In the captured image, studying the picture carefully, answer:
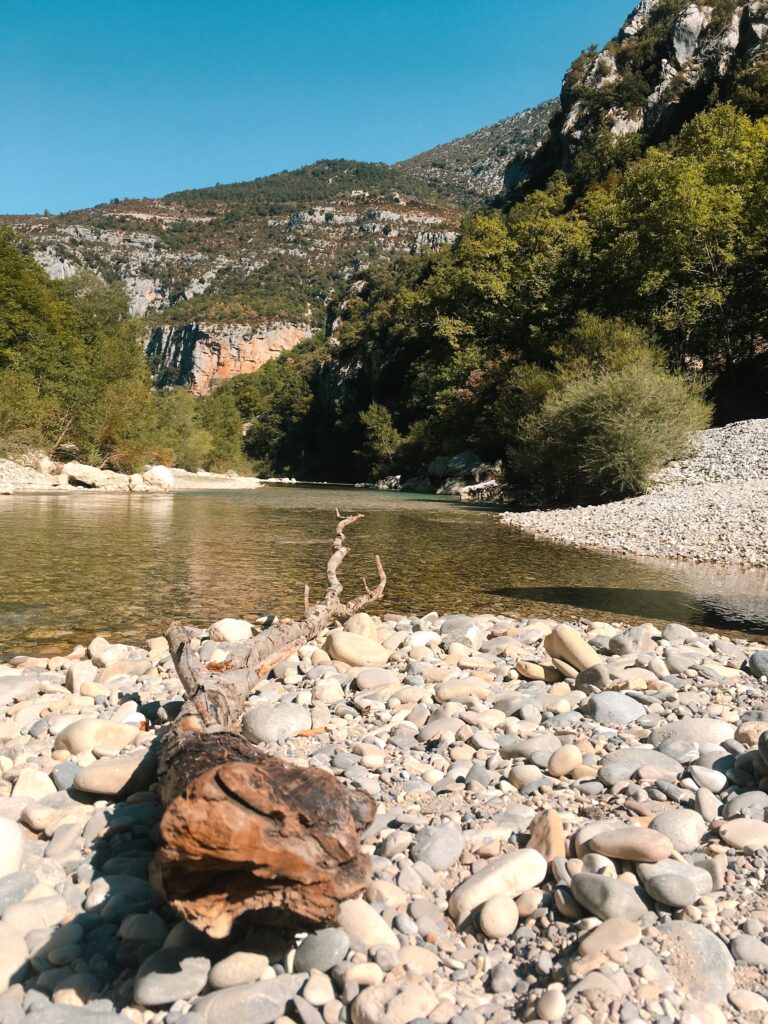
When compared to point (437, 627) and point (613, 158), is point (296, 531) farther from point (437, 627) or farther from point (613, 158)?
point (613, 158)

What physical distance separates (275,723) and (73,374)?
40.8 m

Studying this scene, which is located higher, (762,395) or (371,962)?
(762,395)

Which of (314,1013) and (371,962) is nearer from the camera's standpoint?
(314,1013)

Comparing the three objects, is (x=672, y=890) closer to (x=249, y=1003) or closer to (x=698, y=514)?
(x=249, y=1003)

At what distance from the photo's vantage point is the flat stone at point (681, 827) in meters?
2.69

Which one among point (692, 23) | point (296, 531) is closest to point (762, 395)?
point (296, 531)

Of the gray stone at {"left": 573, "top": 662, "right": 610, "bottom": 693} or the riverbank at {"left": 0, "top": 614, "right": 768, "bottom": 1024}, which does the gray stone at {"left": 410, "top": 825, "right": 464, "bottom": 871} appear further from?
the gray stone at {"left": 573, "top": 662, "right": 610, "bottom": 693}

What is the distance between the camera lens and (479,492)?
37.3 m

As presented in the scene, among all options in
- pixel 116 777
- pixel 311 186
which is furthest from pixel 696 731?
pixel 311 186

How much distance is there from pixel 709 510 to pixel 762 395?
20.7m

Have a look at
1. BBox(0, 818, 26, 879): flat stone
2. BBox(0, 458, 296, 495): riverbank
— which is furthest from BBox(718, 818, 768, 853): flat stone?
BBox(0, 458, 296, 495): riverbank

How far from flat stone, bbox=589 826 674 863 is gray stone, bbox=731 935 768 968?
38 cm

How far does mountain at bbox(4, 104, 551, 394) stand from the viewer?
133125 millimetres

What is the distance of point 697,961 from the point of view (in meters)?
2.04
